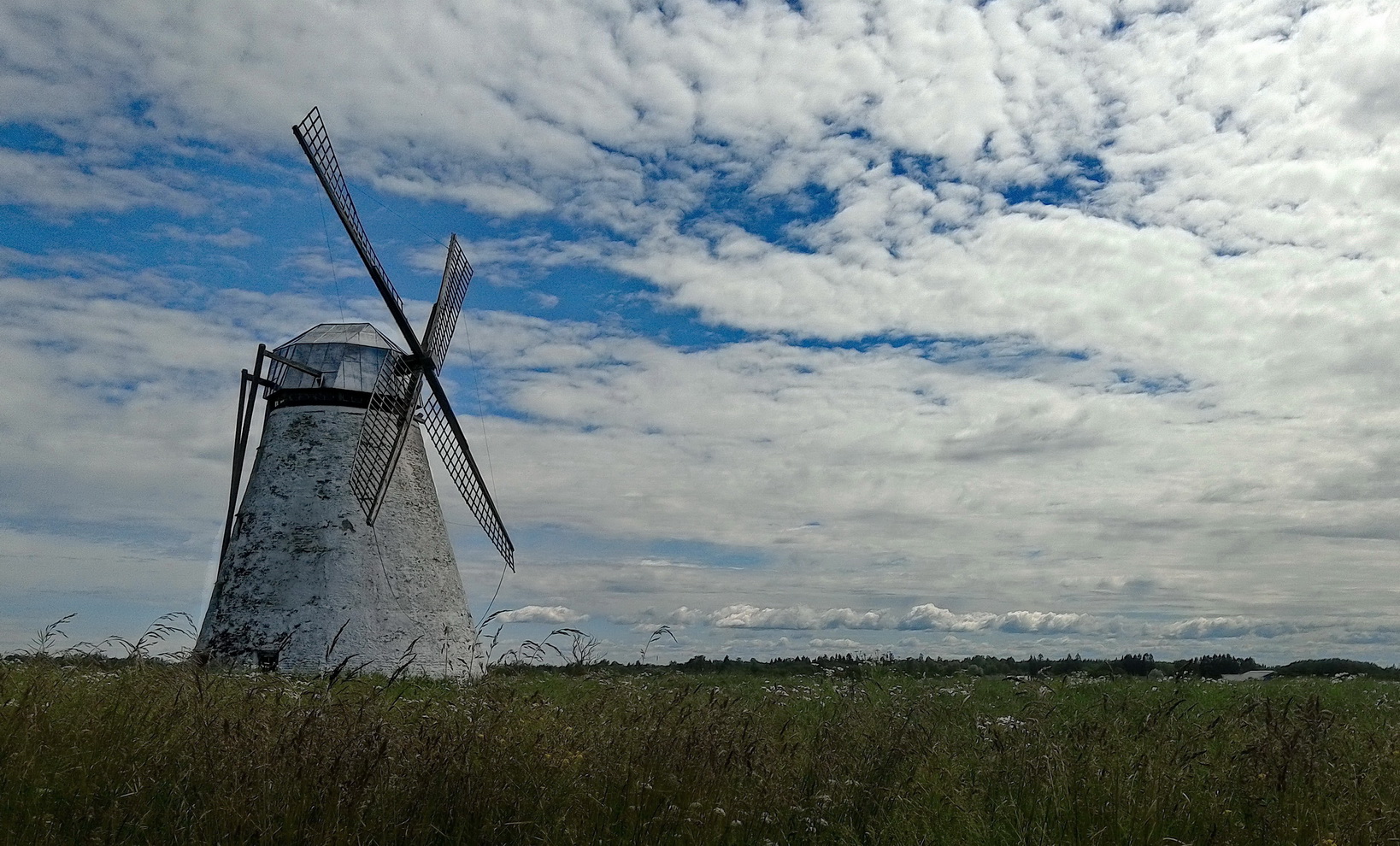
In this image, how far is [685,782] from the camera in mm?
6539

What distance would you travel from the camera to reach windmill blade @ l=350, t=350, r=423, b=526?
20812mm

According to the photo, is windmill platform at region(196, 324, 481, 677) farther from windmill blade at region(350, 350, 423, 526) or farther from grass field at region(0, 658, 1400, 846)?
grass field at region(0, 658, 1400, 846)

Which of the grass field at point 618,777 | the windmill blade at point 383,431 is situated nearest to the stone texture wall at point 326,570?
the windmill blade at point 383,431

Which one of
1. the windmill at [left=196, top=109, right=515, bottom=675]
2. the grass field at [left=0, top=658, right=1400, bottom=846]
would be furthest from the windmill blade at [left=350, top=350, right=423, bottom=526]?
the grass field at [left=0, top=658, right=1400, bottom=846]

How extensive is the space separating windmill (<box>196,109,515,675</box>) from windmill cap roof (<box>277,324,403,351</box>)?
4 centimetres

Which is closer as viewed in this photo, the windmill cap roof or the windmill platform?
the windmill platform

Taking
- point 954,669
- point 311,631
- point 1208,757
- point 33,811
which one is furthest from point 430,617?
point 1208,757

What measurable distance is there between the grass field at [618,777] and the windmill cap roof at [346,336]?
15.1m

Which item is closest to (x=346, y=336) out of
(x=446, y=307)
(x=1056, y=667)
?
(x=446, y=307)

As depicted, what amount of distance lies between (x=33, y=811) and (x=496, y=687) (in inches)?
128

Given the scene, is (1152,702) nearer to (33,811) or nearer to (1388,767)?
(1388,767)

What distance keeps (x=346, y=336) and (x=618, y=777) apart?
18.8 metres

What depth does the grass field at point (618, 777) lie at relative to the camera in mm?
5961

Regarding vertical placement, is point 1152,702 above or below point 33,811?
above
